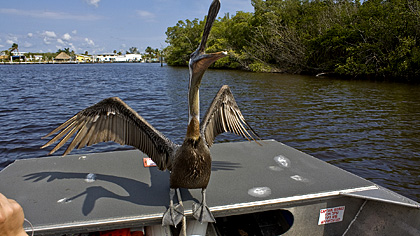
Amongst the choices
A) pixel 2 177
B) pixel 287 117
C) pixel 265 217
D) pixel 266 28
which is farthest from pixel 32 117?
pixel 266 28

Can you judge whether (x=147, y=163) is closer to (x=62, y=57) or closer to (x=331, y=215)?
(x=331, y=215)

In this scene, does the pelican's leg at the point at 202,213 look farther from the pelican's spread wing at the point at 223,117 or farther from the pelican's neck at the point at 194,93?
the pelican's spread wing at the point at 223,117

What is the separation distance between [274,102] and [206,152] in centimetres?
1188

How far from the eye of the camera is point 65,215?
7.62ft

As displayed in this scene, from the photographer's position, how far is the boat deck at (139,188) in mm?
2352

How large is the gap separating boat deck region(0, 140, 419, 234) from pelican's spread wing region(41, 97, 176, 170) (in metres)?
0.32

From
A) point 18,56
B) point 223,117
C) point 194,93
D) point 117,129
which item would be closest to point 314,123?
point 223,117

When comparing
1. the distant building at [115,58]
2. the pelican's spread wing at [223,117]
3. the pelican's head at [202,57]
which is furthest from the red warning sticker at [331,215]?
the distant building at [115,58]

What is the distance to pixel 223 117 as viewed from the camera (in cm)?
387

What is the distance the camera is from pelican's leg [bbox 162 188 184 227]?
231 cm

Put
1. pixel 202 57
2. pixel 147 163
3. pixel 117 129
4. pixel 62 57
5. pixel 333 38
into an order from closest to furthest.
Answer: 1. pixel 202 57
2. pixel 117 129
3. pixel 147 163
4. pixel 333 38
5. pixel 62 57

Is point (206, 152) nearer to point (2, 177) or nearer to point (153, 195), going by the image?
point (153, 195)

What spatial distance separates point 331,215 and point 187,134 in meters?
1.79

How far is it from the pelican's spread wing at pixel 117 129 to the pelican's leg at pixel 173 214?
0.71 meters
